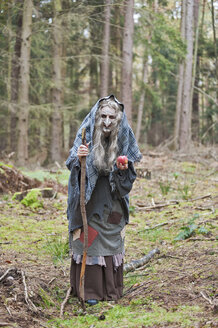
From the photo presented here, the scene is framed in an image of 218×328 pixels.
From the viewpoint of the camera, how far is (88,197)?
3.90m

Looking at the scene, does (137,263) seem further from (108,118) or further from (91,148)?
(108,118)

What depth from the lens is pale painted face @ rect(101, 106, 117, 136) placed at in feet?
13.1

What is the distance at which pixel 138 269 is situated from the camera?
4906mm

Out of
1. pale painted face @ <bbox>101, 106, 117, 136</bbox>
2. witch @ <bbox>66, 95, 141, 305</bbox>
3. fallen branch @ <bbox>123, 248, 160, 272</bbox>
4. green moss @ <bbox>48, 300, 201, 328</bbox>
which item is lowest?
fallen branch @ <bbox>123, 248, 160, 272</bbox>

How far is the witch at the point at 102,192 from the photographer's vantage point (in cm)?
398

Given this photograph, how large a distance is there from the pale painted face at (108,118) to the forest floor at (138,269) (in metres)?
1.70

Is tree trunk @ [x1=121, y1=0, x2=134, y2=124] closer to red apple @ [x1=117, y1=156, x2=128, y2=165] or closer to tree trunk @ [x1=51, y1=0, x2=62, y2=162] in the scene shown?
tree trunk @ [x1=51, y1=0, x2=62, y2=162]

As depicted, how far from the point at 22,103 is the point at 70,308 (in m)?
9.23

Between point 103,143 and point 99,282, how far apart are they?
147 centimetres

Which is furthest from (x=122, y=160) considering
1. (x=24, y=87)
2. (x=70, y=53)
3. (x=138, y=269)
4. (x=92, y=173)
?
(x=70, y=53)

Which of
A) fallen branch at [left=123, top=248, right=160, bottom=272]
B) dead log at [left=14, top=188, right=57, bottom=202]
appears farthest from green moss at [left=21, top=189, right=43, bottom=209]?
fallen branch at [left=123, top=248, right=160, bottom=272]

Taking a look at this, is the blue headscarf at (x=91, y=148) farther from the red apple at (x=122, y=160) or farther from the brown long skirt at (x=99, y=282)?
the brown long skirt at (x=99, y=282)

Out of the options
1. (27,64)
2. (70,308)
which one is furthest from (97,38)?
(70,308)

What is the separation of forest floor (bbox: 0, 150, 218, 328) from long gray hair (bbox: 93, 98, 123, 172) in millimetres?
1364
